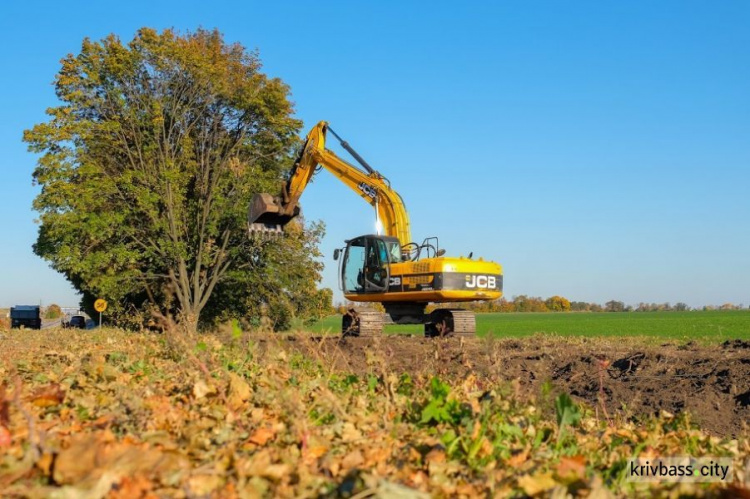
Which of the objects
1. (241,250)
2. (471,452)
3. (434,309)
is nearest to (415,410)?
(471,452)

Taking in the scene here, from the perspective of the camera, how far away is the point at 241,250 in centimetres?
3095

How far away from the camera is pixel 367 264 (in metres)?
19.2

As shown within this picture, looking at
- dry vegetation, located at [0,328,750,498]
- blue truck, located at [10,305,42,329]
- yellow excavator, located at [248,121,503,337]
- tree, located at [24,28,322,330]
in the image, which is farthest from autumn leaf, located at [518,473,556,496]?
blue truck, located at [10,305,42,329]

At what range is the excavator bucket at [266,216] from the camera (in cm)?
1800

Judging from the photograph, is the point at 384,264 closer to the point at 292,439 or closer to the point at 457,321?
the point at 457,321

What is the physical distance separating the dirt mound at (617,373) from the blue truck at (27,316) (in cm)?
3487

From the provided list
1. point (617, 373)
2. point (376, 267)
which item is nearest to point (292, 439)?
point (617, 373)

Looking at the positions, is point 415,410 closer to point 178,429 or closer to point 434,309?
point 178,429

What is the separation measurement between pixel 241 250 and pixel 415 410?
86.2 feet

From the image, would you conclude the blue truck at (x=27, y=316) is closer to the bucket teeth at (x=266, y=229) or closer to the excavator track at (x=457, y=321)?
the bucket teeth at (x=266, y=229)

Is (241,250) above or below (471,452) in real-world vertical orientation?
above

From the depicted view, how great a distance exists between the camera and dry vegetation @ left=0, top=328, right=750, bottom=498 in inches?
136

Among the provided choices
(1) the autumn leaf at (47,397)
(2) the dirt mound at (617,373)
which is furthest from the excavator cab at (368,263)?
(1) the autumn leaf at (47,397)

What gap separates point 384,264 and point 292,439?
14.5m
